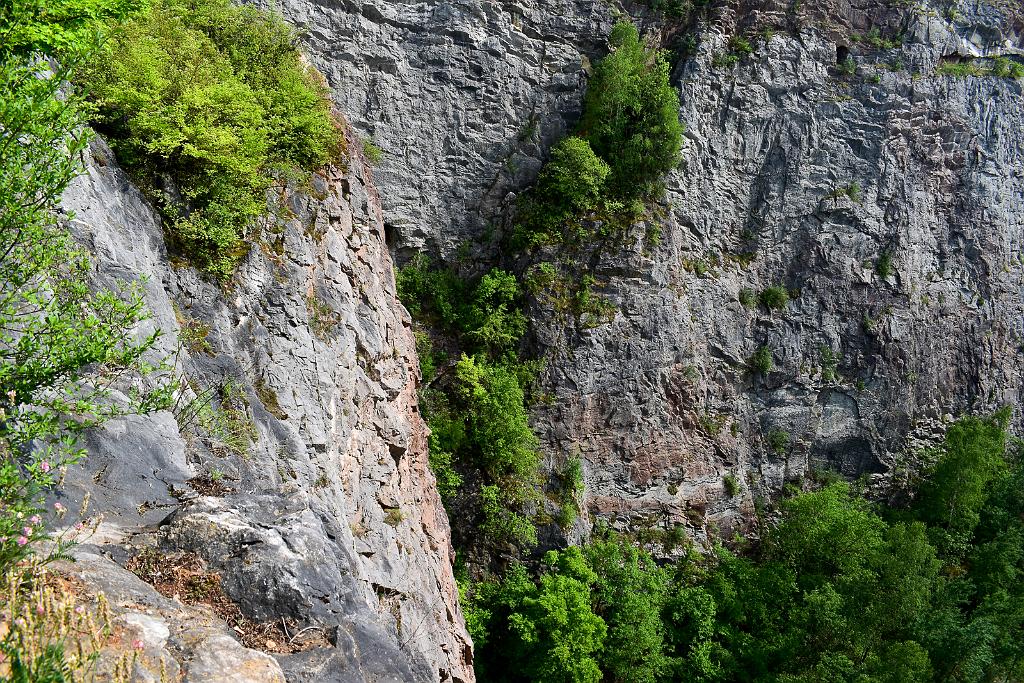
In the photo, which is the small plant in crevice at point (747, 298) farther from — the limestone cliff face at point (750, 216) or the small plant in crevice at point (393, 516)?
the small plant in crevice at point (393, 516)

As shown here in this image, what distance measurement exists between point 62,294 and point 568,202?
1671cm

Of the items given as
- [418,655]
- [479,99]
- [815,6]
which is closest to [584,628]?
[418,655]

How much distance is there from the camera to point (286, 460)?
32.3 feet

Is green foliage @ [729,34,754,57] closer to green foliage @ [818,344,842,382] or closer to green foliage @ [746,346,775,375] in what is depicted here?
green foliage @ [746,346,775,375]

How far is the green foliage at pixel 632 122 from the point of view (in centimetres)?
2172

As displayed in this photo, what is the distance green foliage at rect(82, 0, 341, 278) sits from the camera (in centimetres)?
984

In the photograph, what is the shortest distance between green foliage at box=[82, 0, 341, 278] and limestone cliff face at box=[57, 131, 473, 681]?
54 cm

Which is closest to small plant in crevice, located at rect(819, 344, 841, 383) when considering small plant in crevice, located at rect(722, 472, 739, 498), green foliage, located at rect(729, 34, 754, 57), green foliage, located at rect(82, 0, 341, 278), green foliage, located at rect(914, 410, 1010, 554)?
green foliage, located at rect(914, 410, 1010, 554)

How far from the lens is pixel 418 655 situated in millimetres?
10648

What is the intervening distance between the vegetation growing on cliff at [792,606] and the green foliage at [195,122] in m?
12.1

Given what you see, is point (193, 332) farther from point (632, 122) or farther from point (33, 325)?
point (632, 122)

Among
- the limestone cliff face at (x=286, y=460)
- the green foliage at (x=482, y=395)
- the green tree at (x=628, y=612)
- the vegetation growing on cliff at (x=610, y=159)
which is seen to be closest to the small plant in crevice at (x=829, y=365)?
the vegetation growing on cliff at (x=610, y=159)

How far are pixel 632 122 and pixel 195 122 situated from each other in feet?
49.9

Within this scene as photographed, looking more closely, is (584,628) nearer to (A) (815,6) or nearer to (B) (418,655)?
(B) (418,655)
